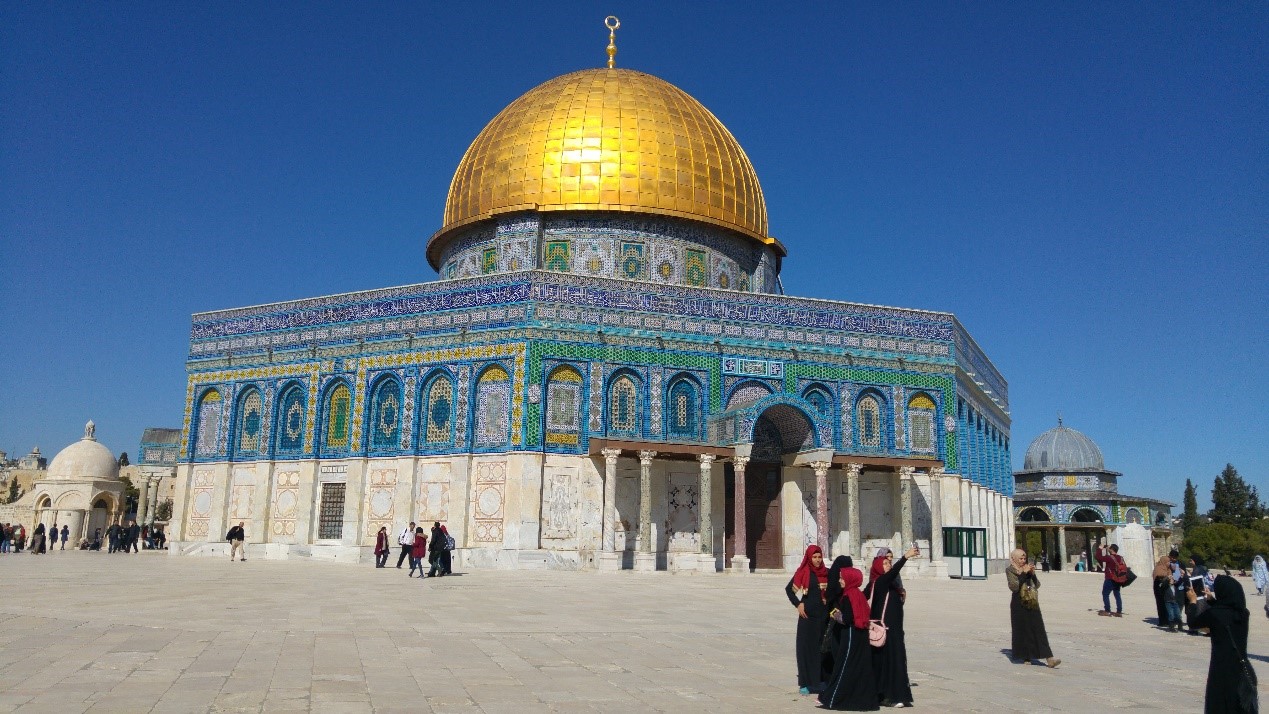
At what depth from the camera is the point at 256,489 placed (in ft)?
89.4

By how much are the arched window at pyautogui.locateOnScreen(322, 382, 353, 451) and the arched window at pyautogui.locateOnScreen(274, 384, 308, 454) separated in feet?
2.43

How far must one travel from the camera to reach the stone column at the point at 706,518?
2306cm

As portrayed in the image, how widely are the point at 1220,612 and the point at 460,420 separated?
20195 millimetres

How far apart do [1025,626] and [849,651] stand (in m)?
3.02

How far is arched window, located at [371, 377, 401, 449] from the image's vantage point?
84.6 ft

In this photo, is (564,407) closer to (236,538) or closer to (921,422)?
(236,538)

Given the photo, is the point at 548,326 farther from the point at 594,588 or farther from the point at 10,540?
the point at 10,540

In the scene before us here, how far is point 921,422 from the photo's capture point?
26500 mm

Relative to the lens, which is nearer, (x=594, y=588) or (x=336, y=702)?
(x=336, y=702)

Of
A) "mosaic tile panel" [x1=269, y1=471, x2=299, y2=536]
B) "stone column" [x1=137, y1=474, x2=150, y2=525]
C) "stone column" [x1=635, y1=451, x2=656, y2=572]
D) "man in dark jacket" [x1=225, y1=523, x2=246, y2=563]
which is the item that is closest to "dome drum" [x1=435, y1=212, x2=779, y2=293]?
"stone column" [x1=635, y1=451, x2=656, y2=572]

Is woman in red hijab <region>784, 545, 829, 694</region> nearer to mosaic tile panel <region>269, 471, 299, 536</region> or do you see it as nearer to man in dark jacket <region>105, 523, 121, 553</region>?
mosaic tile panel <region>269, 471, 299, 536</region>

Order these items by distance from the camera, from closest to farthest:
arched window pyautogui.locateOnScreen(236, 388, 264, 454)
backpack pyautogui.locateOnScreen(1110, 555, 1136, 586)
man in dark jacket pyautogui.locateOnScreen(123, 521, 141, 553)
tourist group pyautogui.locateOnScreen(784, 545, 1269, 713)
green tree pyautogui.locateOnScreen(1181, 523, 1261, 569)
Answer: tourist group pyautogui.locateOnScreen(784, 545, 1269, 713)
backpack pyautogui.locateOnScreen(1110, 555, 1136, 586)
arched window pyautogui.locateOnScreen(236, 388, 264, 454)
man in dark jacket pyautogui.locateOnScreen(123, 521, 141, 553)
green tree pyautogui.locateOnScreen(1181, 523, 1261, 569)

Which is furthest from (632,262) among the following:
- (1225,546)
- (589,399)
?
(1225,546)

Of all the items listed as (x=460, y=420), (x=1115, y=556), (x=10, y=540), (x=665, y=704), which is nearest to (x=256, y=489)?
(x=460, y=420)
